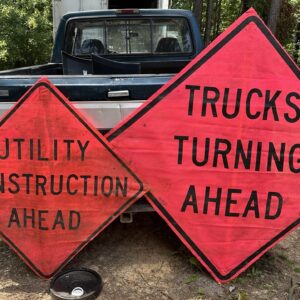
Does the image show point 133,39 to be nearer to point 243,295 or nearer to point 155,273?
point 155,273

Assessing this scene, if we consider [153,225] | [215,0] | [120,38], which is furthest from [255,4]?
[153,225]

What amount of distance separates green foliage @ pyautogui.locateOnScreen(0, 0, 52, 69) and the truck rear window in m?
9.19

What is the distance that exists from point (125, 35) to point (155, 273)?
3.24 metres

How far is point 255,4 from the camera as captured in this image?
51.9ft

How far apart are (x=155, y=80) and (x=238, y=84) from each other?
0.74m

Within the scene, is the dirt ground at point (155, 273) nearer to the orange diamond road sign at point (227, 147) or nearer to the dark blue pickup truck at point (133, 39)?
the orange diamond road sign at point (227, 147)

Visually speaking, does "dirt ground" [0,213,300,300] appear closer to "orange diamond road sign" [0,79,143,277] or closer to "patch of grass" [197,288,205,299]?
"patch of grass" [197,288,205,299]

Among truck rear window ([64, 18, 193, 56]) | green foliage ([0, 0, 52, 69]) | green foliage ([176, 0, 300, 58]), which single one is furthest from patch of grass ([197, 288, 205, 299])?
green foliage ([176, 0, 300, 58])

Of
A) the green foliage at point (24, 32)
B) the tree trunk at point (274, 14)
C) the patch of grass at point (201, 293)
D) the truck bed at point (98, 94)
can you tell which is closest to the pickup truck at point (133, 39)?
the truck bed at point (98, 94)

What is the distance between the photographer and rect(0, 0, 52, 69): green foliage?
14.8 metres

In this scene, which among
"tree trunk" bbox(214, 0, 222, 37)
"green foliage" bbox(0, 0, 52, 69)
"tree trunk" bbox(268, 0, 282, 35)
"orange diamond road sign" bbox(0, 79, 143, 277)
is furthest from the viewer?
"tree trunk" bbox(214, 0, 222, 37)

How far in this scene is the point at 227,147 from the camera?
10.1 ft

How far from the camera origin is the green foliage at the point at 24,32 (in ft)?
48.5

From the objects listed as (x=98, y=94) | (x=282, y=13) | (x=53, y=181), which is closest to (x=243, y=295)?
(x=53, y=181)
